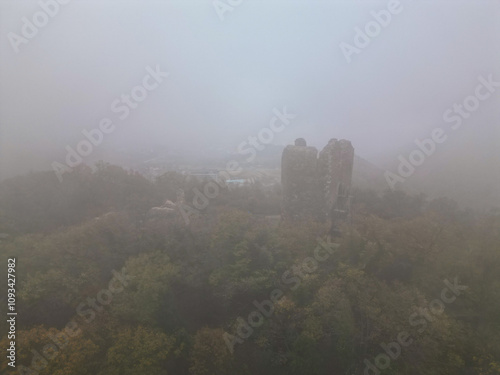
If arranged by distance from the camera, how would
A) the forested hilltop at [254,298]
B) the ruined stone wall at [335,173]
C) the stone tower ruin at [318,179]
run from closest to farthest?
1. the forested hilltop at [254,298]
2. the ruined stone wall at [335,173]
3. the stone tower ruin at [318,179]

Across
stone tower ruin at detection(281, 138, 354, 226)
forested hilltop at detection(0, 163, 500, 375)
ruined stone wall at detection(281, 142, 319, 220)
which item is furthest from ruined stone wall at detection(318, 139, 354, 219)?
forested hilltop at detection(0, 163, 500, 375)

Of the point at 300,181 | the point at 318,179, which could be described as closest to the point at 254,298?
the point at 300,181

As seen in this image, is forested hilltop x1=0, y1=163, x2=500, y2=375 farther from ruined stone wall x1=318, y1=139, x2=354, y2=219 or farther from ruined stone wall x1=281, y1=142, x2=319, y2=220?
ruined stone wall x1=318, y1=139, x2=354, y2=219

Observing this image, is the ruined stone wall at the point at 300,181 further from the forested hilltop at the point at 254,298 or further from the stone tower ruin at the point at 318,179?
the forested hilltop at the point at 254,298

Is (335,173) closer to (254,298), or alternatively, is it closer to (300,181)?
(300,181)

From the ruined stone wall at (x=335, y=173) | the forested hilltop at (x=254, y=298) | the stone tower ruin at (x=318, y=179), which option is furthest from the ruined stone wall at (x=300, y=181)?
the forested hilltop at (x=254, y=298)

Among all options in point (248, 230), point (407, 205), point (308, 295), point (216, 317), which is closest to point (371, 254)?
point (308, 295)

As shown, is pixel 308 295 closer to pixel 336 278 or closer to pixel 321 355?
pixel 336 278
